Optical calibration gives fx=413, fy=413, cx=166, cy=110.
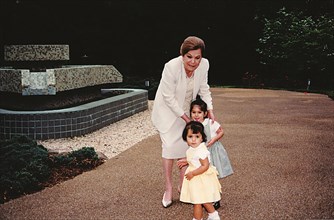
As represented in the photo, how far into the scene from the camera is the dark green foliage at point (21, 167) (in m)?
4.95

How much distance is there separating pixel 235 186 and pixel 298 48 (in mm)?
17982

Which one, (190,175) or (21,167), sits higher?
(190,175)

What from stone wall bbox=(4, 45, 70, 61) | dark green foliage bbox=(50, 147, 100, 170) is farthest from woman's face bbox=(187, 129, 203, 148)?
stone wall bbox=(4, 45, 70, 61)

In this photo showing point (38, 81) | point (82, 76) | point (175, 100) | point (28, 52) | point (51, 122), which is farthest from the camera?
point (82, 76)

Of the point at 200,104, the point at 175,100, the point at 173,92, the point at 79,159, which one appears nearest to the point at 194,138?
the point at 200,104

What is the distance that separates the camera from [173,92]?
4.40 metres

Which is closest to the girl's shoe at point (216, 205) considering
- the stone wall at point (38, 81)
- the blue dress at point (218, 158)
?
the blue dress at point (218, 158)

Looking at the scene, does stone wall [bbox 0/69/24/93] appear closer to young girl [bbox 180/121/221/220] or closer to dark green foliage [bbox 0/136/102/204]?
dark green foliage [bbox 0/136/102/204]

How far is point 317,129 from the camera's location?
9.38m

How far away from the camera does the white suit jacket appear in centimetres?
435

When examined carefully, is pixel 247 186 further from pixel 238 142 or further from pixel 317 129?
pixel 317 129

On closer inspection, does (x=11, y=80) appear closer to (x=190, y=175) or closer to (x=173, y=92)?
(x=173, y=92)

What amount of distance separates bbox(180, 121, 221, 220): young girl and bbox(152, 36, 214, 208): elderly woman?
43cm

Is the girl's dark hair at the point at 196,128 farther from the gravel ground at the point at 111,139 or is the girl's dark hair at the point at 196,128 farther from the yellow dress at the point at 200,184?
the gravel ground at the point at 111,139
